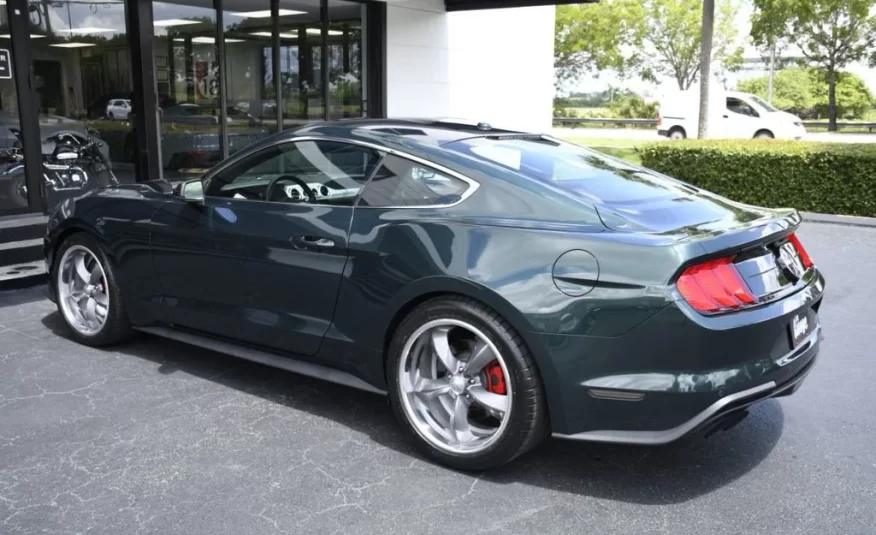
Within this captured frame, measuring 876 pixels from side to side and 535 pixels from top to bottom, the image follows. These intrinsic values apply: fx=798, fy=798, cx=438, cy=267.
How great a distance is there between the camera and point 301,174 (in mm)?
4219

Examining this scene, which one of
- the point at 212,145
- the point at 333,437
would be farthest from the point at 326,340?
the point at 212,145

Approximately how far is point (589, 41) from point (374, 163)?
40576 mm

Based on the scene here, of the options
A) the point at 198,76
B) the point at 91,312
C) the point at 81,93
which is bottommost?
the point at 91,312

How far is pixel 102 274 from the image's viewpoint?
500 centimetres

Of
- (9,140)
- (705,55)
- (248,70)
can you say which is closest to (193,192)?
(9,140)

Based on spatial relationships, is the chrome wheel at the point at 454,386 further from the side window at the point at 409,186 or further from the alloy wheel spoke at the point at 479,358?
the side window at the point at 409,186

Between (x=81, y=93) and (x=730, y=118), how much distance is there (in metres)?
19.9

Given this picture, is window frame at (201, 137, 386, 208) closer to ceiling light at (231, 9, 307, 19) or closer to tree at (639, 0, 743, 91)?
ceiling light at (231, 9, 307, 19)

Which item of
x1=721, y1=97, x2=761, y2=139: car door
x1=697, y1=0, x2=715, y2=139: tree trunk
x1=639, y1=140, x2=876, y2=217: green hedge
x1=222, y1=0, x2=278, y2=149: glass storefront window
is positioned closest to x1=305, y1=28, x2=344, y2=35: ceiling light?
x1=222, y1=0, x2=278, y2=149: glass storefront window

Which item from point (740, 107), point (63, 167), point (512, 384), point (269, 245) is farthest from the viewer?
point (740, 107)

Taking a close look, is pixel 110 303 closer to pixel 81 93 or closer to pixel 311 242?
pixel 311 242

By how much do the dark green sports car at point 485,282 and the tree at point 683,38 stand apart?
4079 cm

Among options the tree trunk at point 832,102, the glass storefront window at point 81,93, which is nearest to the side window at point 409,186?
the glass storefront window at point 81,93

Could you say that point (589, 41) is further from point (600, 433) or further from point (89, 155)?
point (600, 433)
